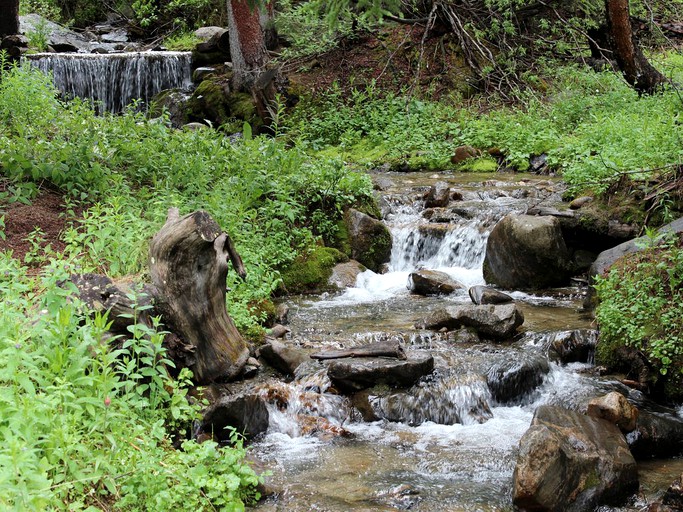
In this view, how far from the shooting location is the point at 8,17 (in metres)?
18.8

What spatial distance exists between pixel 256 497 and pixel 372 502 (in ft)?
2.65

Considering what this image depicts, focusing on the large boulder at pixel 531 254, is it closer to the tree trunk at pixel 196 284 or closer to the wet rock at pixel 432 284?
the wet rock at pixel 432 284

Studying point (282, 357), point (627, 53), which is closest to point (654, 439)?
point (282, 357)

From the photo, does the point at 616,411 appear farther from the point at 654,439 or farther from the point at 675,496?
the point at 675,496

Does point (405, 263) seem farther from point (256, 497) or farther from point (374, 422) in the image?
point (256, 497)

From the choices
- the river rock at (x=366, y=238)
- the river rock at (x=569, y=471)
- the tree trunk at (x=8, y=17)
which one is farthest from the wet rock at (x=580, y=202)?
the tree trunk at (x=8, y=17)

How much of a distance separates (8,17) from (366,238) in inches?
551

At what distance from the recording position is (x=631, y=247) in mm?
8164

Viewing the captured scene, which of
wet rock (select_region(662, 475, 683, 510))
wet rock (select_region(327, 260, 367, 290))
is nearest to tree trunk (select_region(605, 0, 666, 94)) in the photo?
wet rock (select_region(327, 260, 367, 290))

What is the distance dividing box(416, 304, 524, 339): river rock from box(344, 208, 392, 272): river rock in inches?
102

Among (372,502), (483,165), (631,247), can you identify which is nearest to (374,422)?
(372,502)

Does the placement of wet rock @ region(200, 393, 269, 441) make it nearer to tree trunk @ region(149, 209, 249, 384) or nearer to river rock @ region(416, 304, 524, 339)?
tree trunk @ region(149, 209, 249, 384)

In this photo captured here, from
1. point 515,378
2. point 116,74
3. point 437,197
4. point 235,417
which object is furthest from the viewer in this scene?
point 116,74

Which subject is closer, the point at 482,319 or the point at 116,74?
the point at 482,319
